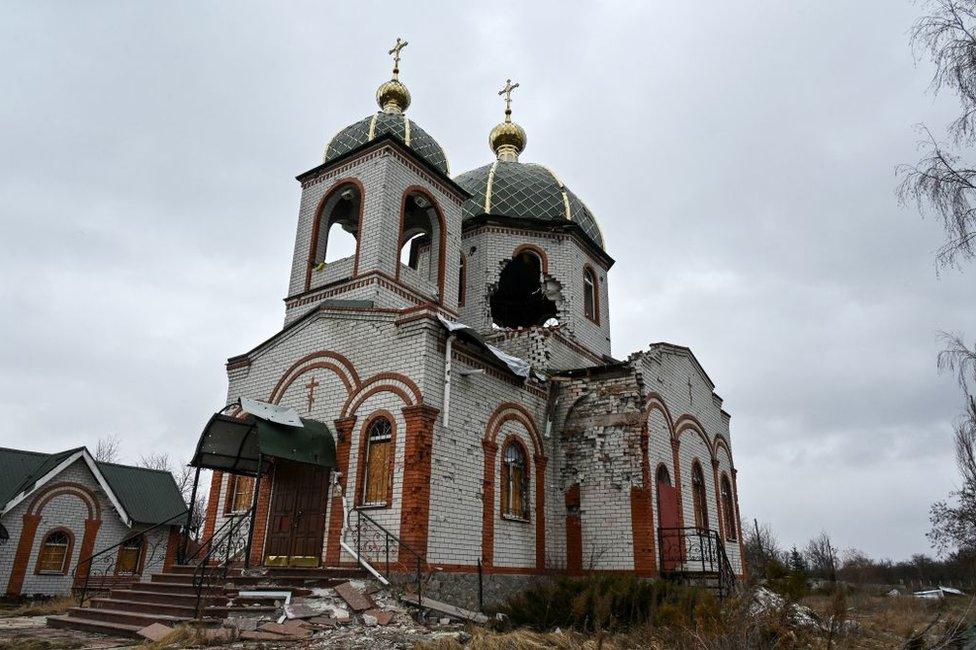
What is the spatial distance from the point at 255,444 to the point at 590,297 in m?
10.0

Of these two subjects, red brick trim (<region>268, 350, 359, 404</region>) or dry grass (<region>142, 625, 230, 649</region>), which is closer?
dry grass (<region>142, 625, 230, 649</region>)

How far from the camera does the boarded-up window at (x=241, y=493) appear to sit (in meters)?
12.6

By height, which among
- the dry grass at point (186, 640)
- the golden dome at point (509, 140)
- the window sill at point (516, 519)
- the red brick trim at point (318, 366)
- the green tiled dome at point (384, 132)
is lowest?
the dry grass at point (186, 640)

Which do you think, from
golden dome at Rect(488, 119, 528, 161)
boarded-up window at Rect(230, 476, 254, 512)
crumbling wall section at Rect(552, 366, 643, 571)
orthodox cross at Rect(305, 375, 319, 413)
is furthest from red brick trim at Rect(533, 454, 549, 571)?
golden dome at Rect(488, 119, 528, 161)

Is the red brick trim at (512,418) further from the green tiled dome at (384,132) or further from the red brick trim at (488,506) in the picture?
the green tiled dome at (384,132)

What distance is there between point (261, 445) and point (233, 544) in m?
3.27

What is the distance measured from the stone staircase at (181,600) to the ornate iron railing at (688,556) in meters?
6.15

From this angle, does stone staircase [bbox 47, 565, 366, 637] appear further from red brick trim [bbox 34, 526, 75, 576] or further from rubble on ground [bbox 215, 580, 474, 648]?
red brick trim [bbox 34, 526, 75, 576]

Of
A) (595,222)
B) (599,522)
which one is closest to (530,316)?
(595,222)

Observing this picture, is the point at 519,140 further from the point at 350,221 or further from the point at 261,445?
the point at 261,445

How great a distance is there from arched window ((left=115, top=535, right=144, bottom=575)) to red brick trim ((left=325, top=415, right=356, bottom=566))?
1211cm

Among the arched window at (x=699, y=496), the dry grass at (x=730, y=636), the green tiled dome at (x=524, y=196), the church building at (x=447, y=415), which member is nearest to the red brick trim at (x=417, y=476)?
the church building at (x=447, y=415)

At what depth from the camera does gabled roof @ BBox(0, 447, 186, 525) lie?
727 inches

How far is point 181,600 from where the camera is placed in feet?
29.2
